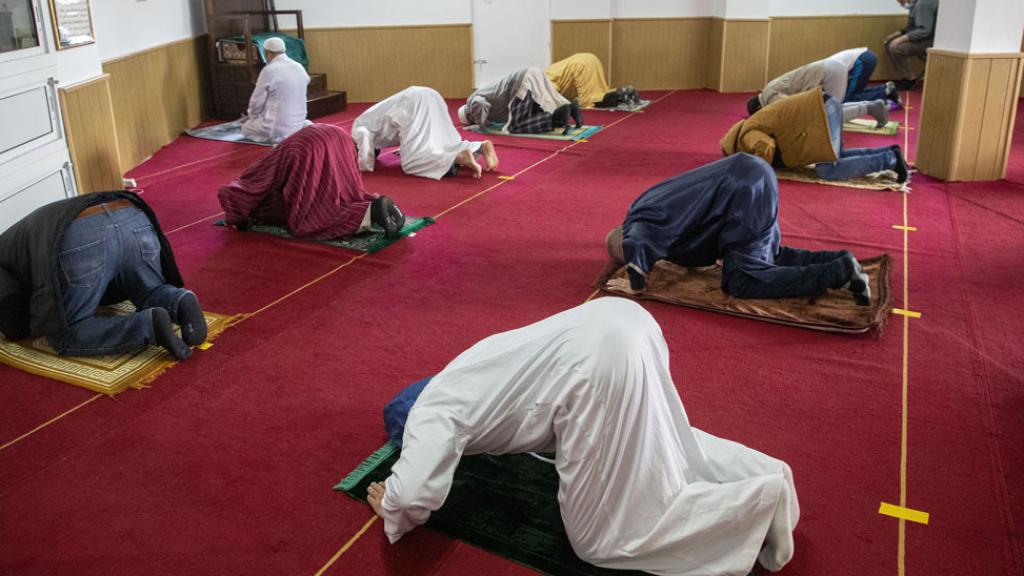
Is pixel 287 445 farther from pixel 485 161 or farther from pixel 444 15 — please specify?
pixel 444 15

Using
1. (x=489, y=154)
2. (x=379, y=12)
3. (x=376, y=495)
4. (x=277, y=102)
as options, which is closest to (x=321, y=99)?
(x=379, y=12)

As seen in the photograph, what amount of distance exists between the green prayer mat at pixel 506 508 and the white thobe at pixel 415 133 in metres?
3.82

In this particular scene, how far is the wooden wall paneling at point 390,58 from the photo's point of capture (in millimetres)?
10016

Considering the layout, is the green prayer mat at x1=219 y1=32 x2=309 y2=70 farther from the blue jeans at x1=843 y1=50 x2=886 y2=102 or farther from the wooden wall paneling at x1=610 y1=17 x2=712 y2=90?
the blue jeans at x1=843 y1=50 x2=886 y2=102

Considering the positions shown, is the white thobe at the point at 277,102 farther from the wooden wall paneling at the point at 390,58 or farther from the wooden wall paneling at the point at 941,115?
the wooden wall paneling at the point at 941,115

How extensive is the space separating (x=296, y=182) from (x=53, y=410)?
81.3 inches

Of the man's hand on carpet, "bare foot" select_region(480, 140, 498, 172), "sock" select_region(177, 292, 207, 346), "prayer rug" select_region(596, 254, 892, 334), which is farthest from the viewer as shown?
"bare foot" select_region(480, 140, 498, 172)

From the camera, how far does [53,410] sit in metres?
2.98

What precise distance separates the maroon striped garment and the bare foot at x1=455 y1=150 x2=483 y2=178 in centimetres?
143

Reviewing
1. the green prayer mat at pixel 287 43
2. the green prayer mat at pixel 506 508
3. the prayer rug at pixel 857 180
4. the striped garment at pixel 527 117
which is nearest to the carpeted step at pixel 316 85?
the green prayer mat at pixel 287 43

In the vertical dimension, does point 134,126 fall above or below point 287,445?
above

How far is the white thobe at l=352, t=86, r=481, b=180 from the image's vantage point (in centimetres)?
621

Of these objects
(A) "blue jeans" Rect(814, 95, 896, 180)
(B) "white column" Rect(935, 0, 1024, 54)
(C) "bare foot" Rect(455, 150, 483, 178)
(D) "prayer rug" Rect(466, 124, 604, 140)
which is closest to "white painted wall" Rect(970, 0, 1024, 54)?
(B) "white column" Rect(935, 0, 1024, 54)

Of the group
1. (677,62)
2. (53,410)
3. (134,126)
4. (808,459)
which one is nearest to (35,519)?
(53,410)
